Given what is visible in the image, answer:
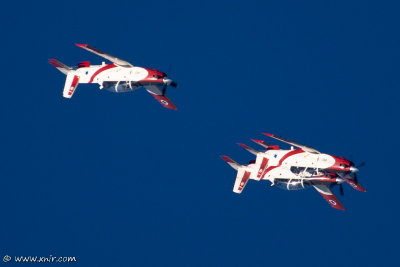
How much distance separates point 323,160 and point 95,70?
24587 mm

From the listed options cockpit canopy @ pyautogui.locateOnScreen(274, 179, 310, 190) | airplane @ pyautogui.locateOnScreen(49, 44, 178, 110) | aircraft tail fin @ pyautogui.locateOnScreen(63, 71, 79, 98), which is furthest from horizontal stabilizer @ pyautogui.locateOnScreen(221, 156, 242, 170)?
aircraft tail fin @ pyautogui.locateOnScreen(63, 71, 79, 98)

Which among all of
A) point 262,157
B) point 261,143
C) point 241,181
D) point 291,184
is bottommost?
point 241,181

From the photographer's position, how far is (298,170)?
4756 inches

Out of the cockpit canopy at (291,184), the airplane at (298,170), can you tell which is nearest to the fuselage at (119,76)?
the airplane at (298,170)

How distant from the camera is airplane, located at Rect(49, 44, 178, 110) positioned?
11675cm

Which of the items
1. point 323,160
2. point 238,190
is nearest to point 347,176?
point 323,160

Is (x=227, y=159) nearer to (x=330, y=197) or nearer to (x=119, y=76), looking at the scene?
(x=330, y=197)

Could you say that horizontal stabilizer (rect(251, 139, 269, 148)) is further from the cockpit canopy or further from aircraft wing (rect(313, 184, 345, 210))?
aircraft wing (rect(313, 184, 345, 210))

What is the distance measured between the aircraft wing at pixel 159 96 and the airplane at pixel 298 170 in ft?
27.3

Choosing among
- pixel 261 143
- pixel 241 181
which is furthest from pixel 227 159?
pixel 261 143

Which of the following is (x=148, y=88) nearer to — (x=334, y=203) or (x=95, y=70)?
(x=95, y=70)

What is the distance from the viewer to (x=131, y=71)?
383 ft

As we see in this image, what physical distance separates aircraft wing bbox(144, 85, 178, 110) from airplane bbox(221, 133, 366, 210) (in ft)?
27.3

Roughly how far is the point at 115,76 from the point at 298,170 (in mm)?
20950
